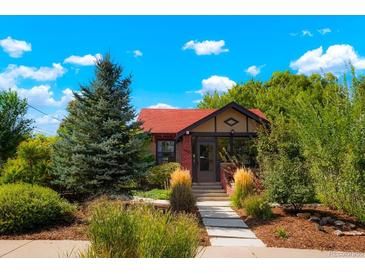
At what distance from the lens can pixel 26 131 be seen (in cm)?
1870

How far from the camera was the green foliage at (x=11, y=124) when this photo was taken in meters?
17.6

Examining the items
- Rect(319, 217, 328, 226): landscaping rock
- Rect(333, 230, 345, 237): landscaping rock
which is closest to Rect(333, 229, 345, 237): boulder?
Rect(333, 230, 345, 237): landscaping rock

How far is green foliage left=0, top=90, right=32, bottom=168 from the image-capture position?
57.9ft

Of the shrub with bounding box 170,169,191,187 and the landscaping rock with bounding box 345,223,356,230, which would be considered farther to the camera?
the shrub with bounding box 170,169,191,187

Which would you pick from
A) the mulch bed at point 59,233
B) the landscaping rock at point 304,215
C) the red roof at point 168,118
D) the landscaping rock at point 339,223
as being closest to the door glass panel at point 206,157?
the red roof at point 168,118

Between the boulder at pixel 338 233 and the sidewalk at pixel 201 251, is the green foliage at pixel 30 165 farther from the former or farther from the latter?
the boulder at pixel 338 233

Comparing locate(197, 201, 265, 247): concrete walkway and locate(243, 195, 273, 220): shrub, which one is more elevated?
locate(243, 195, 273, 220): shrub

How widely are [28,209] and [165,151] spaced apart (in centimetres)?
1182

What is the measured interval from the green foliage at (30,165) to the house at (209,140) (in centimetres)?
680

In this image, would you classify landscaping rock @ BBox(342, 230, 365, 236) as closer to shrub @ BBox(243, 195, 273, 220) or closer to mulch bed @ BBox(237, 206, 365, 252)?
mulch bed @ BBox(237, 206, 365, 252)

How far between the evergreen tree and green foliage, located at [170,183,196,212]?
1.96 meters

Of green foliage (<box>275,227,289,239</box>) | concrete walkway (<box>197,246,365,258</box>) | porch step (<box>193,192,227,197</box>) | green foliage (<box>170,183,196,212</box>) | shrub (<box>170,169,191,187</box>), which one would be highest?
shrub (<box>170,169,191,187</box>)

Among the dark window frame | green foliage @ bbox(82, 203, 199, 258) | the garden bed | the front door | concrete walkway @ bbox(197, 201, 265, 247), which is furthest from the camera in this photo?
the dark window frame

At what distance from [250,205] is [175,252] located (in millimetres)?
6764
